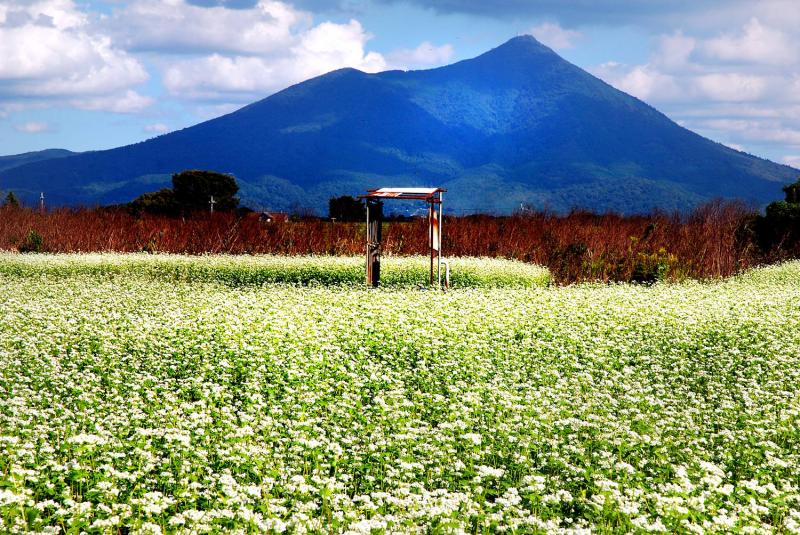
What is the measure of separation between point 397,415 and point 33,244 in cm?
3129

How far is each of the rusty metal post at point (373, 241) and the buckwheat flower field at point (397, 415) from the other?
385 centimetres

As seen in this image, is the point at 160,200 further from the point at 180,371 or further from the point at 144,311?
the point at 180,371

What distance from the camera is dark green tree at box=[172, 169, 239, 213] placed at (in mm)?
86062

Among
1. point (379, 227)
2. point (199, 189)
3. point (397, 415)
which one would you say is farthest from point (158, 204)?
point (397, 415)

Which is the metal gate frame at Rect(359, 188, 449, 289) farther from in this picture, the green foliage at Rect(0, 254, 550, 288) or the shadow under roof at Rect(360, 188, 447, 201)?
the green foliage at Rect(0, 254, 550, 288)

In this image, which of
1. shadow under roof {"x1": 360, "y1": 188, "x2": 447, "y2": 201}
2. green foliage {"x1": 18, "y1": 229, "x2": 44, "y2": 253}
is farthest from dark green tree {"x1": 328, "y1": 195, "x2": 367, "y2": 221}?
shadow under roof {"x1": 360, "y1": 188, "x2": 447, "y2": 201}

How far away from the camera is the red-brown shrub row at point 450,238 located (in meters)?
32.4

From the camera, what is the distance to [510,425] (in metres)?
10.1

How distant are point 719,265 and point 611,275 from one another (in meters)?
4.23

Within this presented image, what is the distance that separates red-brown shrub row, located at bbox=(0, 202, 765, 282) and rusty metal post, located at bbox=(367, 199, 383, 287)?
9.33 m

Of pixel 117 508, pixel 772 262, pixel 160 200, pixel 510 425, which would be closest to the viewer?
pixel 117 508

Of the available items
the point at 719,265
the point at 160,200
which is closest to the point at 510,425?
the point at 719,265

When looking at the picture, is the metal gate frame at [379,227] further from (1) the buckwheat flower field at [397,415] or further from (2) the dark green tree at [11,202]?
(2) the dark green tree at [11,202]

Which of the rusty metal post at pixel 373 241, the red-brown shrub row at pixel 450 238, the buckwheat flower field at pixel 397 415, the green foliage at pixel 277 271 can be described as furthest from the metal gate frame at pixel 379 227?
the red-brown shrub row at pixel 450 238
